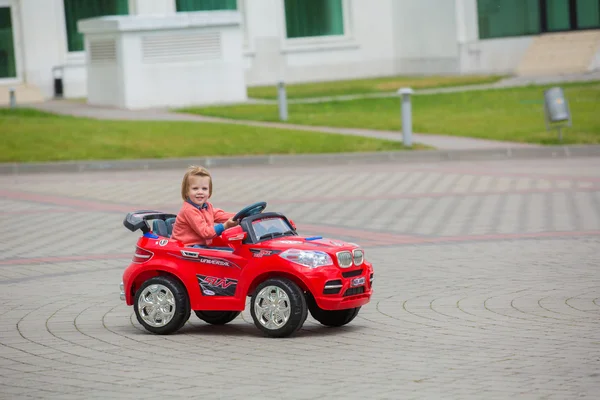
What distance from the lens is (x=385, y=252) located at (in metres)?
12.0

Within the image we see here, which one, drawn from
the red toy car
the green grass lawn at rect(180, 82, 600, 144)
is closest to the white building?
the green grass lawn at rect(180, 82, 600, 144)

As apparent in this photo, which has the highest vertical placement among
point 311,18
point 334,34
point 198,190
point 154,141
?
point 311,18

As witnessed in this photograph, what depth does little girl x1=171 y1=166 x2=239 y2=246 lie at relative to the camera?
8352mm

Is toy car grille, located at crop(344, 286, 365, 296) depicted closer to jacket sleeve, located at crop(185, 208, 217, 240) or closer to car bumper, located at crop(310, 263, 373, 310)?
car bumper, located at crop(310, 263, 373, 310)

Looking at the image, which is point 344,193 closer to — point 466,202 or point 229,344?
point 466,202

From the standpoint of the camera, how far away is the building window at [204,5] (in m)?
44.4

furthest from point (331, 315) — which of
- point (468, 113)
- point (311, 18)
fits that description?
point (311, 18)

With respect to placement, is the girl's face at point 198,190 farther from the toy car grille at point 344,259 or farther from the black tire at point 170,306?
the toy car grille at point 344,259

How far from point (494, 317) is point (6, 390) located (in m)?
3.57

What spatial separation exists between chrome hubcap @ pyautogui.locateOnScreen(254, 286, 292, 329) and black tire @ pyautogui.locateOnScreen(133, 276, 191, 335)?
0.54m

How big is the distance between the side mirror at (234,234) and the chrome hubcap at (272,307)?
409 mm

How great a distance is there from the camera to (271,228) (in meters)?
8.39

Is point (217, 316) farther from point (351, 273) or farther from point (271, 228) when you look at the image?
point (351, 273)

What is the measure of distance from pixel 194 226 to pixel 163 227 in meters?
0.49
